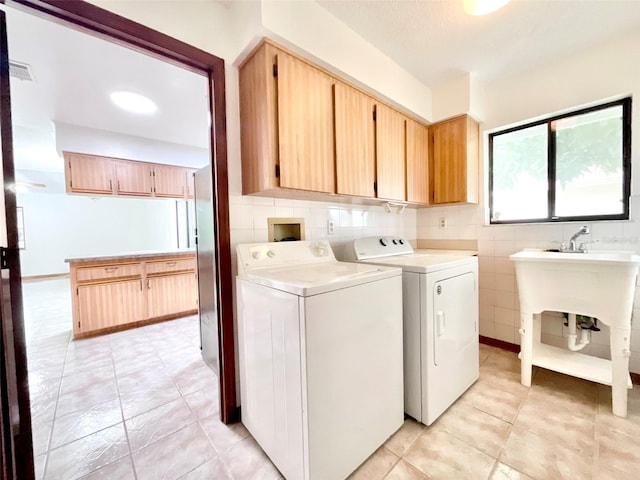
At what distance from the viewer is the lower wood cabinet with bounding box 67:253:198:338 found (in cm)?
287

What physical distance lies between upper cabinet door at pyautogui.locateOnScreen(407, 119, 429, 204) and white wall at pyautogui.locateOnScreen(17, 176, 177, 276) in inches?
247

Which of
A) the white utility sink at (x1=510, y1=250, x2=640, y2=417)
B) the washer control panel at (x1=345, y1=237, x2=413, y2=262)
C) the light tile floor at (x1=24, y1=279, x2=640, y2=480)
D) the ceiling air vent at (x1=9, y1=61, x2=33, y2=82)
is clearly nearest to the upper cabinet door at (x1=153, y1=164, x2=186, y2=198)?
the ceiling air vent at (x1=9, y1=61, x2=33, y2=82)

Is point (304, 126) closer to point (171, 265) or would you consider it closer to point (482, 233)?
point (482, 233)

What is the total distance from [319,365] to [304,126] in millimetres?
1257

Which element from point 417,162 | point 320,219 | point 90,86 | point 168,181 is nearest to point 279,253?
point 320,219

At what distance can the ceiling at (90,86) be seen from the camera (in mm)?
1744

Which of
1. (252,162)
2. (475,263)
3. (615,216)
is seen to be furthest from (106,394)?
(615,216)

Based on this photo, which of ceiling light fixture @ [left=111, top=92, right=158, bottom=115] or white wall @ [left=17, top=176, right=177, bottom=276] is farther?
white wall @ [left=17, top=176, right=177, bottom=276]

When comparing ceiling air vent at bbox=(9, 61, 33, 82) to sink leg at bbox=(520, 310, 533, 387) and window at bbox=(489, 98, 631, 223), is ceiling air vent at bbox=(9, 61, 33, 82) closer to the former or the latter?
window at bbox=(489, 98, 631, 223)

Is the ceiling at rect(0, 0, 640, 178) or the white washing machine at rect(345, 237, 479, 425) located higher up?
the ceiling at rect(0, 0, 640, 178)

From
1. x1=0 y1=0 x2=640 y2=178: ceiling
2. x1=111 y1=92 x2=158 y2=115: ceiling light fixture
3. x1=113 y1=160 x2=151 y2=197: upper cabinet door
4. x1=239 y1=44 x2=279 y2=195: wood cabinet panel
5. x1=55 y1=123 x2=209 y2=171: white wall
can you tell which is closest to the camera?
x1=239 y1=44 x2=279 y2=195: wood cabinet panel

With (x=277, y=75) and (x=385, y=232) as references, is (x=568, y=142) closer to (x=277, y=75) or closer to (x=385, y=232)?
(x=385, y=232)

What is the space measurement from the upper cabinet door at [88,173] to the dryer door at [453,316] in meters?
4.19

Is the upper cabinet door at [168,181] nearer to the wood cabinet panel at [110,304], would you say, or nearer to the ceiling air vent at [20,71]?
the wood cabinet panel at [110,304]
